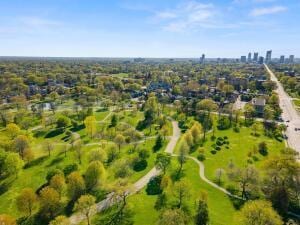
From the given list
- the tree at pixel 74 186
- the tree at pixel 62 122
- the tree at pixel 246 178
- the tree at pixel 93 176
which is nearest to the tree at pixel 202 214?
the tree at pixel 246 178

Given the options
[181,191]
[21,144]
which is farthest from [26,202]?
[181,191]

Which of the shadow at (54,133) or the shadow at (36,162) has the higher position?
the shadow at (54,133)

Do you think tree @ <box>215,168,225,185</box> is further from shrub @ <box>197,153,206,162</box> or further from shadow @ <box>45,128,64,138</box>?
shadow @ <box>45,128,64,138</box>

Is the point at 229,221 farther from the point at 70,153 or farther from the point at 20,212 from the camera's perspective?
the point at 70,153

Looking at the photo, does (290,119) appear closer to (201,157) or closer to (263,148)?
(263,148)

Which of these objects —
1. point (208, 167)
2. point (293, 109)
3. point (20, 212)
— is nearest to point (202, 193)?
point (208, 167)

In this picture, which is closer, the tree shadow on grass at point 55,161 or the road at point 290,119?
the tree shadow on grass at point 55,161

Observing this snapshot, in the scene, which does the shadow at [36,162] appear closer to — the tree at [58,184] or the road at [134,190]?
the tree at [58,184]
